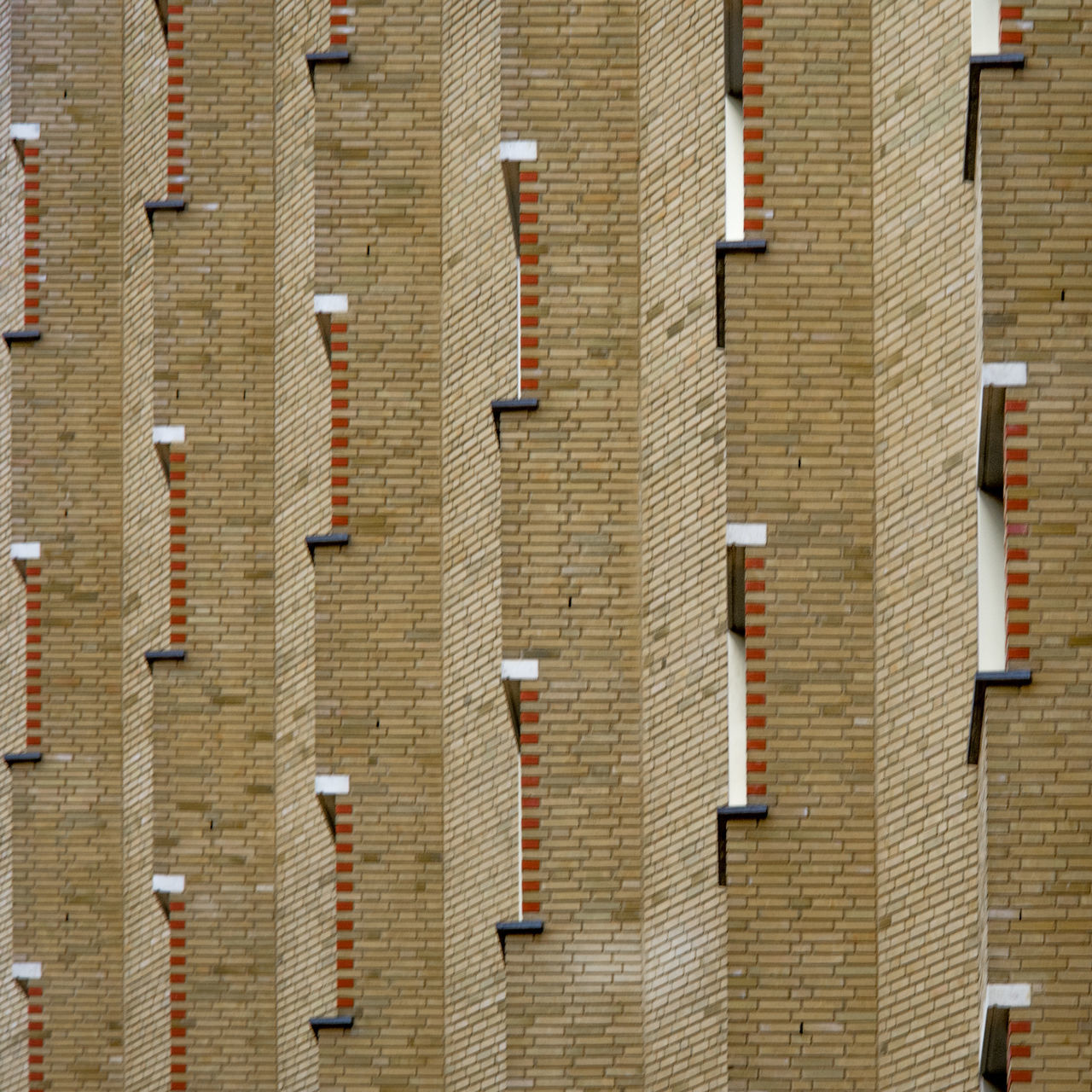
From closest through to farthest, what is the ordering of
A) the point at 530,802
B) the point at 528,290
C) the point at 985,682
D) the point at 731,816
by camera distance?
the point at 985,682
the point at 731,816
the point at 530,802
the point at 528,290

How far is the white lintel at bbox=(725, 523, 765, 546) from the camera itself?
2050 cm

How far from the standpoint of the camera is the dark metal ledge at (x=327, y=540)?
24406mm

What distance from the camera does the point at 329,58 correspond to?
984 inches

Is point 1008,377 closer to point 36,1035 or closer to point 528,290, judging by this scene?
point 528,290

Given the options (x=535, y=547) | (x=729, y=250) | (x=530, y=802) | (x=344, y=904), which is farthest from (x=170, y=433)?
(x=729, y=250)

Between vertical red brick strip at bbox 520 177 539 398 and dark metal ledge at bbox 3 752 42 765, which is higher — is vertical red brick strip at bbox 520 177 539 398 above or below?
above

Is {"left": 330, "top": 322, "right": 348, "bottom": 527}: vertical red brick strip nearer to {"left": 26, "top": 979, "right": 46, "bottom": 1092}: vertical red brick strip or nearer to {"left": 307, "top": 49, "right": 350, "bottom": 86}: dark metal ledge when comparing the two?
{"left": 307, "top": 49, "right": 350, "bottom": 86}: dark metal ledge

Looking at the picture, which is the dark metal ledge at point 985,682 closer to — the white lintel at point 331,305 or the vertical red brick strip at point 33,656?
the white lintel at point 331,305

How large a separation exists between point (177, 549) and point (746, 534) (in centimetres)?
748

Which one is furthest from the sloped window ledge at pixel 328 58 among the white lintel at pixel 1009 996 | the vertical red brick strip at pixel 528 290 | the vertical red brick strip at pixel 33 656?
the white lintel at pixel 1009 996

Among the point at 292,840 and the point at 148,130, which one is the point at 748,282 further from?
the point at 148,130

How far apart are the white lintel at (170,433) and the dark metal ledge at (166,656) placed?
5.75 ft

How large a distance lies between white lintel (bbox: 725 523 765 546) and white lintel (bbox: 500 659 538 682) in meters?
2.34

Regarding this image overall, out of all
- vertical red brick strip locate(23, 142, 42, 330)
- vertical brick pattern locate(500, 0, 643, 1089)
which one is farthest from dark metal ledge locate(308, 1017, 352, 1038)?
vertical red brick strip locate(23, 142, 42, 330)
